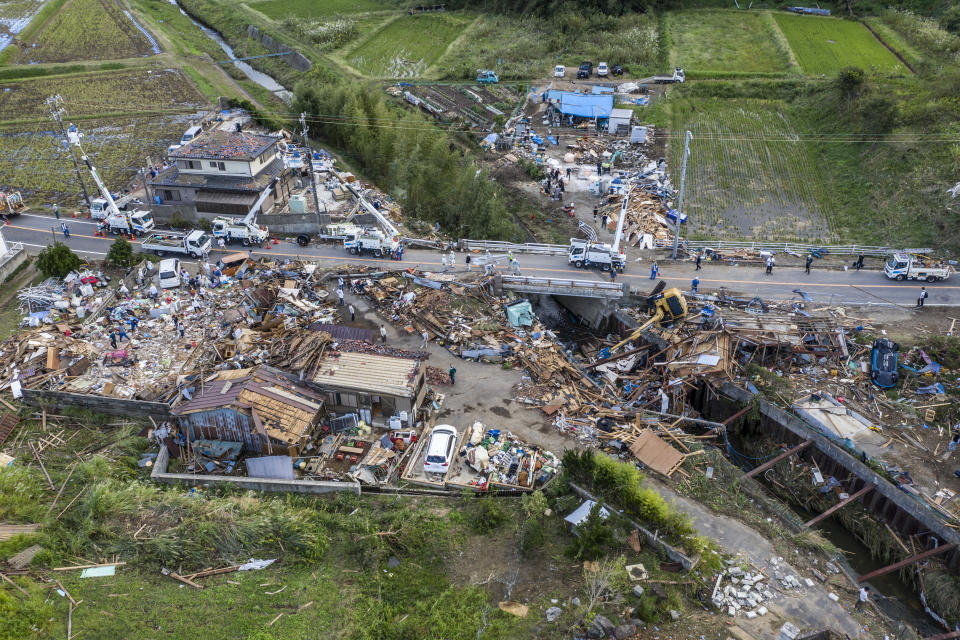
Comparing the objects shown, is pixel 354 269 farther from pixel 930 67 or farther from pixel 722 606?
pixel 930 67

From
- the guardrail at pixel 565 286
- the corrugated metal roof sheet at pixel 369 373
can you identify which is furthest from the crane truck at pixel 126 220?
the guardrail at pixel 565 286

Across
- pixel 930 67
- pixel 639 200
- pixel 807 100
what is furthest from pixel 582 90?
pixel 930 67

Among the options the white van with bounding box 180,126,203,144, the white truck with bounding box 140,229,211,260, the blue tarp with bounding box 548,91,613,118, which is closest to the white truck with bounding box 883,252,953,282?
the blue tarp with bounding box 548,91,613,118

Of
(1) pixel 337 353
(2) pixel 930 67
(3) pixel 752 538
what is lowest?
(3) pixel 752 538

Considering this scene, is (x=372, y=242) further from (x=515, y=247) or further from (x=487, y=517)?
(x=487, y=517)

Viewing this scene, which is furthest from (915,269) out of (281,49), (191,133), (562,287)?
(281,49)

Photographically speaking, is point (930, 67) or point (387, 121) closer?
point (387, 121)
